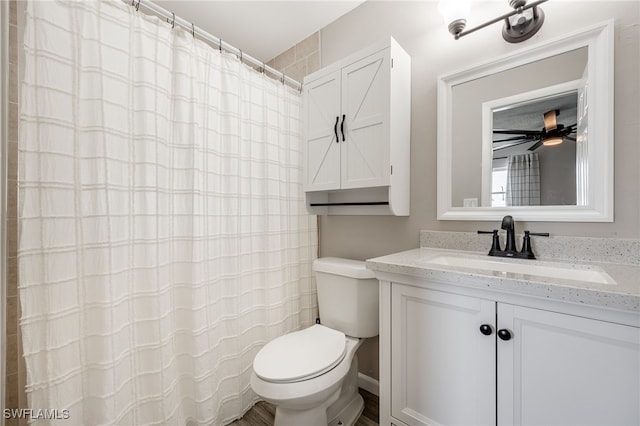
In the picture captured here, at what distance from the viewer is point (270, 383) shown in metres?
1.12

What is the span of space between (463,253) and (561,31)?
101 cm

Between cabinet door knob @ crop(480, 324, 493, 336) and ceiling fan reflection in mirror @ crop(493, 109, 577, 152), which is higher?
ceiling fan reflection in mirror @ crop(493, 109, 577, 152)

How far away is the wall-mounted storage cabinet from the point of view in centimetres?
141

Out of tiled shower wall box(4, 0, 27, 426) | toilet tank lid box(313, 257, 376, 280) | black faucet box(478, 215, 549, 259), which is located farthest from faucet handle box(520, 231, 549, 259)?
tiled shower wall box(4, 0, 27, 426)

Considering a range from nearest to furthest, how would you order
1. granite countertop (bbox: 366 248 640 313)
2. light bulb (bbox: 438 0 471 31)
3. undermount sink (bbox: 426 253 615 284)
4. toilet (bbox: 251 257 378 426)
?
1. granite countertop (bbox: 366 248 640 313)
2. undermount sink (bbox: 426 253 615 284)
3. toilet (bbox: 251 257 378 426)
4. light bulb (bbox: 438 0 471 31)

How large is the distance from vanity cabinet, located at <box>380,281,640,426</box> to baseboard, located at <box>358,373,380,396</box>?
57 centimetres

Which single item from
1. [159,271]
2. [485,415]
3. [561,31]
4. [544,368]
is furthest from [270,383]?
[561,31]

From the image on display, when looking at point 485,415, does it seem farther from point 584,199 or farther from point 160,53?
point 160,53

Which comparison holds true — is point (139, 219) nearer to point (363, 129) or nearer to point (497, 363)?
point (363, 129)

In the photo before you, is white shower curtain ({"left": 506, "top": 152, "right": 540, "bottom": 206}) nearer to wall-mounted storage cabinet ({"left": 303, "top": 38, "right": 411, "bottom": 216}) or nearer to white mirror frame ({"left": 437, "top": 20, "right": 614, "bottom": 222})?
white mirror frame ({"left": 437, "top": 20, "right": 614, "bottom": 222})

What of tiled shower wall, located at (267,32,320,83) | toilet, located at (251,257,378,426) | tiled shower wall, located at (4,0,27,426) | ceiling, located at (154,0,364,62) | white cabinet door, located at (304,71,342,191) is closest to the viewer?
toilet, located at (251,257,378,426)

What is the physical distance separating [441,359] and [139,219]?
4.32ft

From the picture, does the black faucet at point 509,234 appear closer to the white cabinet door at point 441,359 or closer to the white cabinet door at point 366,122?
the white cabinet door at point 441,359

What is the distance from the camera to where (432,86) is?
1.48m
